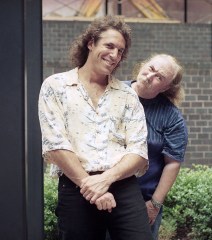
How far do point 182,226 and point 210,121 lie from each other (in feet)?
10.5

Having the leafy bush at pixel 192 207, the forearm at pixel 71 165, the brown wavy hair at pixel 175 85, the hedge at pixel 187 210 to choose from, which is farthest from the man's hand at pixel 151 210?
the leafy bush at pixel 192 207

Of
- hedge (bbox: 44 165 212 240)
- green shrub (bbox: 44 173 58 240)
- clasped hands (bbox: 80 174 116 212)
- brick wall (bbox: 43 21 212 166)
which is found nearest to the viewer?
clasped hands (bbox: 80 174 116 212)

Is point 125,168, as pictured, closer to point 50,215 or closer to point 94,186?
point 94,186

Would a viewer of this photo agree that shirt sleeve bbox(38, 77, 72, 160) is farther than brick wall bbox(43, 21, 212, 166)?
No

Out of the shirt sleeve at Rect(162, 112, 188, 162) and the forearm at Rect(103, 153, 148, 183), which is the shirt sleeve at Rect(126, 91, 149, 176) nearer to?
the forearm at Rect(103, 153, 148, 183)

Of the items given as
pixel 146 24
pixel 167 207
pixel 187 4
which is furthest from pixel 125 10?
pixel 167 207

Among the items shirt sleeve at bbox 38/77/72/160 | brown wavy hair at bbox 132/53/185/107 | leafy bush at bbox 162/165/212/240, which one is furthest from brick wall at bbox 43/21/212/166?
shirt sleeve at bbox 38/77/72/160

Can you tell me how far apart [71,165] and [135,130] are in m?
0.35

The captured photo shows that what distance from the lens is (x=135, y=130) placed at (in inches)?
110

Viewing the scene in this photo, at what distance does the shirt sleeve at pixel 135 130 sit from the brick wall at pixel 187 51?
207 inches

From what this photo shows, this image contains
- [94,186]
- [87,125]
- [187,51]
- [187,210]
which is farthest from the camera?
[187,51]

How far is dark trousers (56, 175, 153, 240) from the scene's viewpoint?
270 cm

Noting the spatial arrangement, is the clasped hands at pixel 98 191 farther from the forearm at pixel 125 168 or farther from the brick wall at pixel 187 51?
the brick wall at pixel 187 51

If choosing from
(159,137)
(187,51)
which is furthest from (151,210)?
(187,51)
